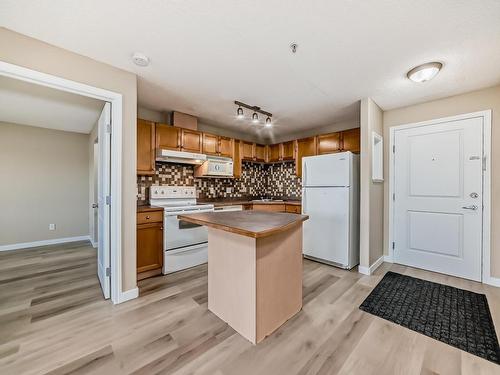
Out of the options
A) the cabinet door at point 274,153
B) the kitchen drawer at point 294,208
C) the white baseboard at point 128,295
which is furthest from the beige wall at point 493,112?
the white baseboard at point 128,295

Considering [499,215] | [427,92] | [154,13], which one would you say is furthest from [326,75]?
[499,215]

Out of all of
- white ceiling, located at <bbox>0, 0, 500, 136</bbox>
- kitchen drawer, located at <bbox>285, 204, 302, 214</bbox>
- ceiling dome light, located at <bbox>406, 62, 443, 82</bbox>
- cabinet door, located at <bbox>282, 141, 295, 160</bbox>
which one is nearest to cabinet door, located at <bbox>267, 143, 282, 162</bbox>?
cabinet door, located at <bbox>282, 141, 295, 160</bbox>

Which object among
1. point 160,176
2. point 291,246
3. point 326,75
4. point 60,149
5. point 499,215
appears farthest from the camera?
point 60,149

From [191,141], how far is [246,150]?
1258mm

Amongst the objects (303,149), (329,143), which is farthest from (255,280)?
(303,149)

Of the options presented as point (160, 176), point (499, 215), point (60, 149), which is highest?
point (60, 149)

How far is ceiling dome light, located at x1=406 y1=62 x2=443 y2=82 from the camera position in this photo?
2.09 metres

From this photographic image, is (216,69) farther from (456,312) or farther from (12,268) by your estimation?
(12,268)

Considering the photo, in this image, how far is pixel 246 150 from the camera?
4.50 metres

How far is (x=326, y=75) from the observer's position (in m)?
2.37

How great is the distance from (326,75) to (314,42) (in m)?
0.62

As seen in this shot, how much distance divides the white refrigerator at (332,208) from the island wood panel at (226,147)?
1475 millimetres

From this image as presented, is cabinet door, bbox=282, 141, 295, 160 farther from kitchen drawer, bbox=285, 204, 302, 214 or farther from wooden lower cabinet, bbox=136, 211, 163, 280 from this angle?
wooden lower cabinet, bbox=136, 211, 163, 280

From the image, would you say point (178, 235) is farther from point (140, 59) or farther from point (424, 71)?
point (424, 71)
